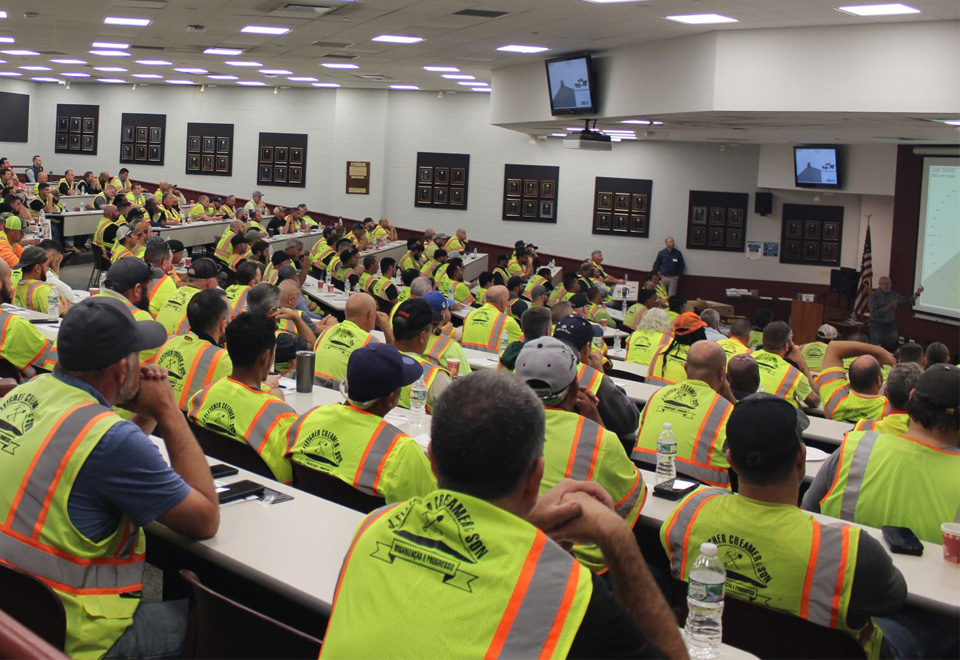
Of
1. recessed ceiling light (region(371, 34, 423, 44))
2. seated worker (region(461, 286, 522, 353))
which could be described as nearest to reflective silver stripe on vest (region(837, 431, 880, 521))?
seated worker (region(461, 286, 522, 353))

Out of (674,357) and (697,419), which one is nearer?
(697,419)

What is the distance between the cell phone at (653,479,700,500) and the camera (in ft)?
12.2

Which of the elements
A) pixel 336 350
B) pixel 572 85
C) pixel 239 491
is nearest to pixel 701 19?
pixel 572 85

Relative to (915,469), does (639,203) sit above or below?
above

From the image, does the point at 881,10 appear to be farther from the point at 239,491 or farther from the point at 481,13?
the point at 239,491

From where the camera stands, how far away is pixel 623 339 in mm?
12133

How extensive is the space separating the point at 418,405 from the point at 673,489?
161 cm

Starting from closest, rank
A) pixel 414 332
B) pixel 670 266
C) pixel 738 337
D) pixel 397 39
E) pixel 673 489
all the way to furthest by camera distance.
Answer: pixel 673 489
pixel 414 332
pixel 738 337
pixel 397 39
pixel 670 266

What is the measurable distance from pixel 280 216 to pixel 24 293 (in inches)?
465

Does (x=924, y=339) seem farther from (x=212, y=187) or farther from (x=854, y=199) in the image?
(x=212, y=187)

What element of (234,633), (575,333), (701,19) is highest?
(701,19)

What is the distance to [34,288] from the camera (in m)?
7.82

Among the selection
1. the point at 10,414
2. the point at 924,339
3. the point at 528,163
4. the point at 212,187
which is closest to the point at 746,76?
the point at 924,339

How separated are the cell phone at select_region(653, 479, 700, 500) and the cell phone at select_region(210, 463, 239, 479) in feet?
5.31
